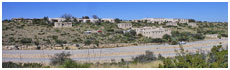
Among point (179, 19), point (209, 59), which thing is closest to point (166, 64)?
point (209, 59)

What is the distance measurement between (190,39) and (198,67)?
2819cm

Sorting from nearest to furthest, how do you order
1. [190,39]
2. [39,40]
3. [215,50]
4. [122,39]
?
[215,50] → [39,40] → [122,39] → [190,39]

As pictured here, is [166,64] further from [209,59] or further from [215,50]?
[215,50]

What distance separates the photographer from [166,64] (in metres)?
5.78

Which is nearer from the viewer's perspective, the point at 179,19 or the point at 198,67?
the point at 198,67

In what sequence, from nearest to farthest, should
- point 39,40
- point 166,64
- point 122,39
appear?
1. point 166,64
2. point 39,40
3. point 122,39

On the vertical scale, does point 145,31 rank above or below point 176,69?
below

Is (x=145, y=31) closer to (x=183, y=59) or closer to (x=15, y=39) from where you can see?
(x=15, y=39)

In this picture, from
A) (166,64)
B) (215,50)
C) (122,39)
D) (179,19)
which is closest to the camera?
(166,64)

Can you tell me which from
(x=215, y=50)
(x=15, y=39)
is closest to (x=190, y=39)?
(x=15, y=39)

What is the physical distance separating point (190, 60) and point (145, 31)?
2920cm

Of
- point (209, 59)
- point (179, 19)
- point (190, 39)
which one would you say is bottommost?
point (179, 19)

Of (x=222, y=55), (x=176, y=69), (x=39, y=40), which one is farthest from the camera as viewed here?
(x=39, y=40)

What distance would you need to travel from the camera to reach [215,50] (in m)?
6.96
